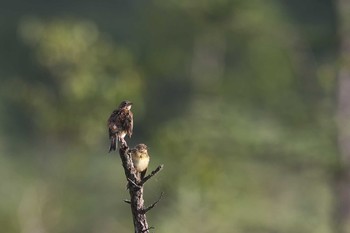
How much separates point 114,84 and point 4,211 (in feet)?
44.0

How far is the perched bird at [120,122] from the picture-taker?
5.95 metres

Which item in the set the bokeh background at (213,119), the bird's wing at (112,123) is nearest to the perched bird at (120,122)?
the bird's wing at (112,123)

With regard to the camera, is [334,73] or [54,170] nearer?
[334,73]

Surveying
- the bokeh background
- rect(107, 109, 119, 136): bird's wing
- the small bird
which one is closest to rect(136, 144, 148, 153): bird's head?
the small bird

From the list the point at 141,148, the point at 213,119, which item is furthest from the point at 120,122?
the point at 213,119

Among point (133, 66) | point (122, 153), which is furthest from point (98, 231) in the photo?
point (122, 153)

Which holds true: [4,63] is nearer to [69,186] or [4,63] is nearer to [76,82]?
[69,186]

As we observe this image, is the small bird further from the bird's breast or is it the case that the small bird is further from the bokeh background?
the bokeh background

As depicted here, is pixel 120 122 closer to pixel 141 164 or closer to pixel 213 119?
pixel 141 164

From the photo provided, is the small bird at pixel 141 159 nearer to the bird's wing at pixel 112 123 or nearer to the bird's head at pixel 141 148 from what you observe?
the bird's head at pixel 141 148

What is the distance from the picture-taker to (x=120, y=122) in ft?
19.7

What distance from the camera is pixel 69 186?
20.5 m

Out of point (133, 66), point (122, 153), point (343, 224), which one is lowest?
point (122, 153)

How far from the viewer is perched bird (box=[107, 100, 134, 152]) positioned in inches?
234
